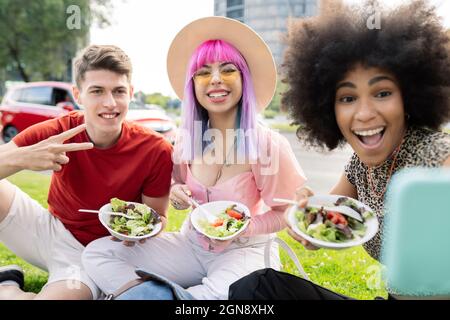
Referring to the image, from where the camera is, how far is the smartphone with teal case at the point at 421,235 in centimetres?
108

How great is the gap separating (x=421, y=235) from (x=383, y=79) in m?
0.41

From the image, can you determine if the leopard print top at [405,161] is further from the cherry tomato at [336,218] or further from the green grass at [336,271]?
the green grass at [336,271]

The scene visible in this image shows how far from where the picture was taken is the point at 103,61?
1490 mm

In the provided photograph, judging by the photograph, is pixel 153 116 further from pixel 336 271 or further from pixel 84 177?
pixel 336 271

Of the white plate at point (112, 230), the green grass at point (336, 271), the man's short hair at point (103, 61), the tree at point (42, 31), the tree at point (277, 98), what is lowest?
the green grass at point (336, 271)

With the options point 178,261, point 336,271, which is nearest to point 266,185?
point 178,261

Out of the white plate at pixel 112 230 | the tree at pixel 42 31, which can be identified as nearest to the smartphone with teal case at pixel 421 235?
the white plate at pixel 112 230

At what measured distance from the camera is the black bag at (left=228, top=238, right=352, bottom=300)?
4.12 feet

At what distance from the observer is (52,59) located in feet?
11.0

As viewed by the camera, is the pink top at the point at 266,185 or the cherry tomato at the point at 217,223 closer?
the cherry tomato at the point at 217,223

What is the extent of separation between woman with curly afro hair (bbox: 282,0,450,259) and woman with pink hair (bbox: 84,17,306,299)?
0.74 feet

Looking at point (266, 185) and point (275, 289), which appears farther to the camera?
point (266, 185)

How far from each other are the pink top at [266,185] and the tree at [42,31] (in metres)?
0.75

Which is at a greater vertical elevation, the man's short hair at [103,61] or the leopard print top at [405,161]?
the man's short hair at [103,61]
